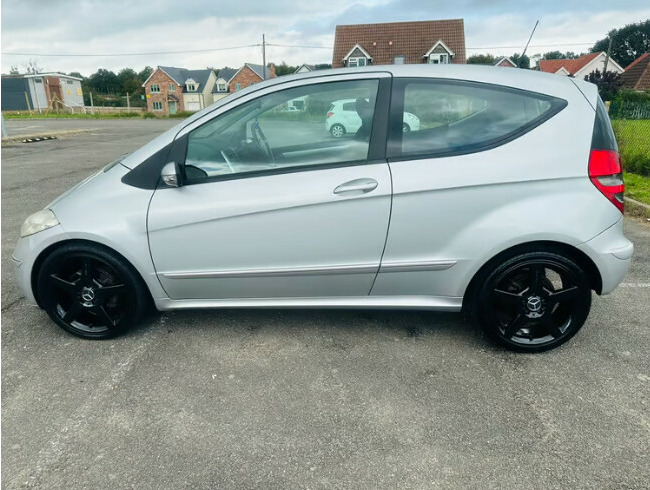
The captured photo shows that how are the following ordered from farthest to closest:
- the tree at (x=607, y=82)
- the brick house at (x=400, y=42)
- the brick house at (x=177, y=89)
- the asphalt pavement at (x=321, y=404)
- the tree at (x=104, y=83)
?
1. the tree at (x=104, y=83)
2. the brick house at (x=177, y=89)
3. the brick house at (x=400, y=42)
4. the tree at (x=607, y=82)
5. the asphalt pavement at (x=321, y=404)

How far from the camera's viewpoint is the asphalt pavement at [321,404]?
1964 millimetres

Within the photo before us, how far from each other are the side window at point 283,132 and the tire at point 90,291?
0.78m

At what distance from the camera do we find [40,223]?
9.39 ft

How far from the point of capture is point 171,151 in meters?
2.78

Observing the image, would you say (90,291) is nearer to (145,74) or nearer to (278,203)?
(278,203)

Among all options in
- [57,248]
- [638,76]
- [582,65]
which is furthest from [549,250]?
[582,65]

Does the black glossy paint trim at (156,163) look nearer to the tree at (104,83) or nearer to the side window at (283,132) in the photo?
the side window at (283,132)

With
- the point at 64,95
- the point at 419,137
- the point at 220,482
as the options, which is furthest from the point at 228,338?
the point at 64,95

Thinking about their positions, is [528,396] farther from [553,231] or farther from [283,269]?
[283,269]

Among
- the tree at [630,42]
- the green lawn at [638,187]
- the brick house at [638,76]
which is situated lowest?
the green lawn at [638,187]

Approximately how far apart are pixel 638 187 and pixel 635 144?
9.77 ft

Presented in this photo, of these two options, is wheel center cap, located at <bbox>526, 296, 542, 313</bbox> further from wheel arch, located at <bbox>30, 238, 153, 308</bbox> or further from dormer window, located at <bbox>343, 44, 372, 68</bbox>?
dormer window, located at <bbox>343, 44, 372, 68</bbox>

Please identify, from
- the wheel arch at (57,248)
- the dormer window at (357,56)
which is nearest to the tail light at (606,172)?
the wheel arch at (57,248)

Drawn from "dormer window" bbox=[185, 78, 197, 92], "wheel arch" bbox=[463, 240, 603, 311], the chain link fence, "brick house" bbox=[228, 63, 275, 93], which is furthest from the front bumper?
"dormer window" bbox=[185, 78, 197, 92]
